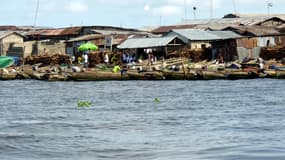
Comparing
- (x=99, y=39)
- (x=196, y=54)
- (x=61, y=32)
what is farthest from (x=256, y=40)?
(x=61, y=32)

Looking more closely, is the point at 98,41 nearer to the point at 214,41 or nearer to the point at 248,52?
the point at 214,41

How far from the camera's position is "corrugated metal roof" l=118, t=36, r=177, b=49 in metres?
43.9

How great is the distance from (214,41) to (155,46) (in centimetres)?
378

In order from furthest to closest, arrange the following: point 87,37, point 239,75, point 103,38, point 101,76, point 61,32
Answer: point 61,32, point 87,37, point 103,38, point 101,76, point 239,75

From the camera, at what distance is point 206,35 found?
45.4 m

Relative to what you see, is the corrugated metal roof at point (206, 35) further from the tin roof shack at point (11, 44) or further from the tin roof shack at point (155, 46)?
the tin roof shack at point (11, 44)

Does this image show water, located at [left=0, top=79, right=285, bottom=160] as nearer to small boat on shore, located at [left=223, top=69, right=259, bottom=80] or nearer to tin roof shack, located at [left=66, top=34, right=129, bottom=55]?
small boat on shore, located at [left=223, top=69, right=259, bottom=80]

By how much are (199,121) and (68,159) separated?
5851 millimetres

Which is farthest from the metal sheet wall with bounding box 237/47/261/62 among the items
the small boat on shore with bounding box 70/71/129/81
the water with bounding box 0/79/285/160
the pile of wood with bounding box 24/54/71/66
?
the pile of wood with bounding box 24/54/71/66

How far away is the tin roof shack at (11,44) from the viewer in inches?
2136

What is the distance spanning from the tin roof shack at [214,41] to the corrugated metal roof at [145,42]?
1.28 meters

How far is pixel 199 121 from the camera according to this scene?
680 inches

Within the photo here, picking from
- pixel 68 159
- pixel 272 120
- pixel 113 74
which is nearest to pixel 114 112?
pixel 272 120

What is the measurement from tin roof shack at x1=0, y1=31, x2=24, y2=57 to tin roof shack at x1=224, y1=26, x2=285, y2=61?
668 inches
